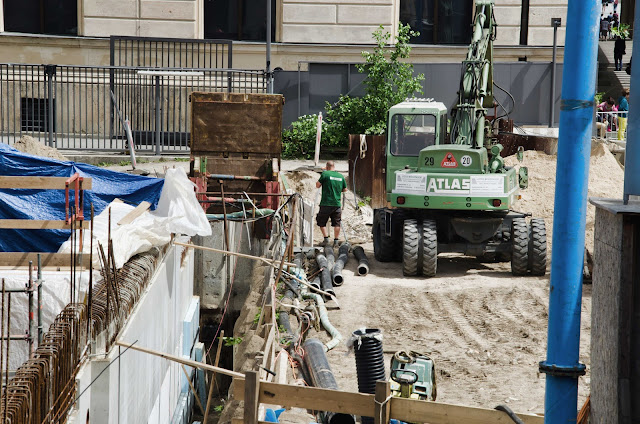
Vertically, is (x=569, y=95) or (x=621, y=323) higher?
(x=569, y=95)

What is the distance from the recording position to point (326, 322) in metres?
13.4

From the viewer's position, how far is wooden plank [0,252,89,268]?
9783 mm

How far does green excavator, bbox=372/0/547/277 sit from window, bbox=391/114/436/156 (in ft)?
0.06

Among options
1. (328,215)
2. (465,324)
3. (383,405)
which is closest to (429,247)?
(465,324)

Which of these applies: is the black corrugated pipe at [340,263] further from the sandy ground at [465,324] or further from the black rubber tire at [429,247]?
the black rubber tire at [429,247]

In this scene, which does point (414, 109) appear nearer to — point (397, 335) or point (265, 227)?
point (265, 227)

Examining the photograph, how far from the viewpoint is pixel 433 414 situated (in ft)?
23.2

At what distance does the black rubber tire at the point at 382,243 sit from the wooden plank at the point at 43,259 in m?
7.98

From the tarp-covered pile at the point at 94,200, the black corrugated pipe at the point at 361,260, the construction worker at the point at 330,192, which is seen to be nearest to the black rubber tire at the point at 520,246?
the black corrugated pipe at the point at 361,260

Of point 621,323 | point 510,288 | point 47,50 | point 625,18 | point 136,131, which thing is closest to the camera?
point 621,323

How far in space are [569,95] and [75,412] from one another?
430cm

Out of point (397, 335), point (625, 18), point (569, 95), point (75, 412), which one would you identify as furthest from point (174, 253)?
point (625, 18)

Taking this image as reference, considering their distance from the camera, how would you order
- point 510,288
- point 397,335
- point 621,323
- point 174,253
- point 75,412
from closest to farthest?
point 621,323
point 75,412
point 174,253
point 397,335
point 510,288

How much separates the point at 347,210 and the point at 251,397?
13.6 m
